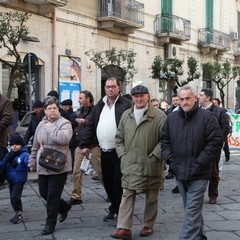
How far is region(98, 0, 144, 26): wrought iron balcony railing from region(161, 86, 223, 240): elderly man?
15932mm

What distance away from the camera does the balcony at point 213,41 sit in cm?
2852

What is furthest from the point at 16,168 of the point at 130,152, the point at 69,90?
the point at 69,90

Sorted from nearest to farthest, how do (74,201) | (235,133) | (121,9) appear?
(74,201) < (235,133) < (121,9)

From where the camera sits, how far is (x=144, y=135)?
5707 millimetres

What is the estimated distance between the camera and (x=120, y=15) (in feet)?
69.0

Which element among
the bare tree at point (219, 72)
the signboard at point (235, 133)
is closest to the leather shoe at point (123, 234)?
the signboard at point (235, 133)

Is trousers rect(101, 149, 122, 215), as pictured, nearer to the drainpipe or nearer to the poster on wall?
the poster on wall

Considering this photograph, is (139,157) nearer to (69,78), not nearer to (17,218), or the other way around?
(17,218)

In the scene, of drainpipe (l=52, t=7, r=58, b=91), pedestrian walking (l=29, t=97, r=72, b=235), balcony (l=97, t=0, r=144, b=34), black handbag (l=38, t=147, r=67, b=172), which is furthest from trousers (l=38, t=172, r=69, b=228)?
balcony (l=97, t=0, r=144, b=34)

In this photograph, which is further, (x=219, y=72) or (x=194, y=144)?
(x=219, y=72)

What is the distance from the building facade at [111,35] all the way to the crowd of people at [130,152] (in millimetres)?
10533

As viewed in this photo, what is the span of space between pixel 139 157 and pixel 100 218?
1.53 m

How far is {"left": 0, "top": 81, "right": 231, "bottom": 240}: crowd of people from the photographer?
5.18 m

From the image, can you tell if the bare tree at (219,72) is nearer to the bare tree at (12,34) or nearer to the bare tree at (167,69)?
the bare tree at (167,69)
